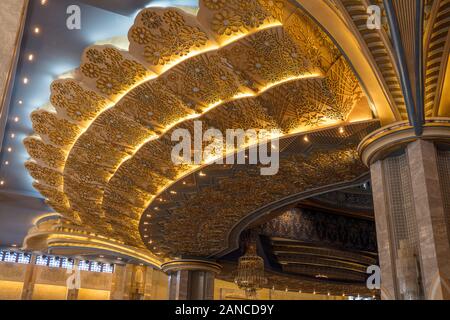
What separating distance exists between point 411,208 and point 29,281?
69.7ft

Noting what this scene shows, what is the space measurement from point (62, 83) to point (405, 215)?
7.14m

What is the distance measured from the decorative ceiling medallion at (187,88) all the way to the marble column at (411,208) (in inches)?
65.5

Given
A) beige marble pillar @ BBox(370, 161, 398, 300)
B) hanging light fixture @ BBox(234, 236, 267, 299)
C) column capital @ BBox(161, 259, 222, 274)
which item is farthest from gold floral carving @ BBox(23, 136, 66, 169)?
beige marble pillar @ BBox(370, 161, 398, 300)

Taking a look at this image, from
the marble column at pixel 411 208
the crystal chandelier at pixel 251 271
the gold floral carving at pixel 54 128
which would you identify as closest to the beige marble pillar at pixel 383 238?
the marble column at pixel 411 208

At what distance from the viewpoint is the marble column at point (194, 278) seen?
1761 cm

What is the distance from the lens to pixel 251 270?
56.4 feet

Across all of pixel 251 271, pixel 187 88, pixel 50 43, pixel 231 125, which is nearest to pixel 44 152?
pixel 50 43

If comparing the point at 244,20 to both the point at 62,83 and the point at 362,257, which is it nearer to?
the point at 62,83

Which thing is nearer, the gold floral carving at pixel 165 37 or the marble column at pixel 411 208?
the marble column at pixel 411 208

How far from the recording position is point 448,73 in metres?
7.60

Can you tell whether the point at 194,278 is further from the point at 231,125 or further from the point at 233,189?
the point at 231,125

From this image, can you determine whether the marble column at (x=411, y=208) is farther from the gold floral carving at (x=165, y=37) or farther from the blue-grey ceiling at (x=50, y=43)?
the blue-grey ceiling at (x=50, y=43)
